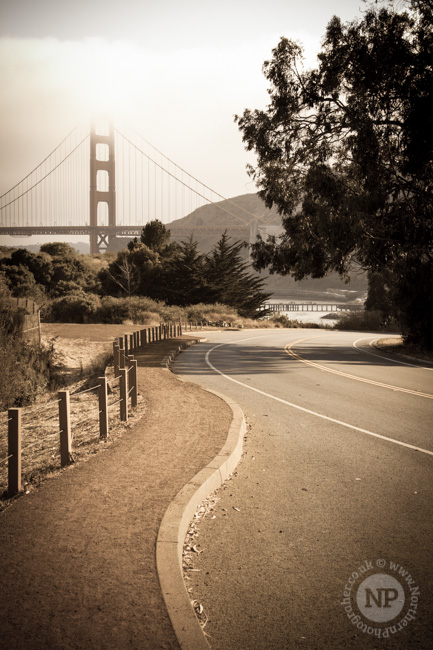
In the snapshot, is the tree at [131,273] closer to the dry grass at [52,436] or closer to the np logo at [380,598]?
the dry grass at [52,436]

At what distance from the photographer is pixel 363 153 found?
20500 millimetres

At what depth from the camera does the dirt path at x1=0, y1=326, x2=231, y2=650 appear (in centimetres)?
344

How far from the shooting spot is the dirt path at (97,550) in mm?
3438

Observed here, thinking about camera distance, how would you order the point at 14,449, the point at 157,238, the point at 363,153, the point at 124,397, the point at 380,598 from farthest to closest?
the point at 157,238
the point at 363,153
the point at 124,397
the point at 14,449
the point at 380,598

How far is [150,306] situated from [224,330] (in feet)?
21.7

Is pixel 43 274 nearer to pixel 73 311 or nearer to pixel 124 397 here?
pixel 73 311

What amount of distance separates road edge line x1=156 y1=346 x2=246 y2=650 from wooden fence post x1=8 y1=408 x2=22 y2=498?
182 cm

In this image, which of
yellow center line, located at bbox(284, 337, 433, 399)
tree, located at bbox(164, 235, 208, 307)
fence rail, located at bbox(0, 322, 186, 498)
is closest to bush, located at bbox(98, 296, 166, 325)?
tree, located at bbox(164, 235, 208, 307)

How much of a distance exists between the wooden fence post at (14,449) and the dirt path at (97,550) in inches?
9.8

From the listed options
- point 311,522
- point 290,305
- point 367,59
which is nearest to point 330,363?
point 367,59

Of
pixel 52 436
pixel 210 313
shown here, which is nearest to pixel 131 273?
pixel 210 313

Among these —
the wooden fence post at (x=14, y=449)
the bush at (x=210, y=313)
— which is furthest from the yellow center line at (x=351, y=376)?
the bush at (x=210, y=313)

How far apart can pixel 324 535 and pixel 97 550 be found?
6.94ft

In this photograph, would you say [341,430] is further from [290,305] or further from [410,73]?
[290,305]
